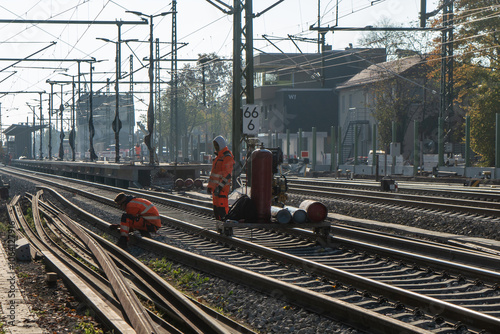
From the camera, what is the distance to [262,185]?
12469 mm

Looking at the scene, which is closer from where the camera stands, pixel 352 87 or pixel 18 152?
pixel 352 87

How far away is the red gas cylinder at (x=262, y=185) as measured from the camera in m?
12.5

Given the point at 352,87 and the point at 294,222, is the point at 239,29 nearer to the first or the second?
the point at 294,222

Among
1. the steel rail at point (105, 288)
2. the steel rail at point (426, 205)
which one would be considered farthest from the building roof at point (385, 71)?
the steel rail at point (105, 288)

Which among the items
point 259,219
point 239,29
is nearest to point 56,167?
point 239,29

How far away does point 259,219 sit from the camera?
1253cm

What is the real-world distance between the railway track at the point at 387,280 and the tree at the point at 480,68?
26.2m

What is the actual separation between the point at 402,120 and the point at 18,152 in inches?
2429

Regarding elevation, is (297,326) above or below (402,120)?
below

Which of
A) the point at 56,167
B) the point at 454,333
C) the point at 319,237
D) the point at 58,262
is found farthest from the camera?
the point at 56,167

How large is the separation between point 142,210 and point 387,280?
6.05 meters

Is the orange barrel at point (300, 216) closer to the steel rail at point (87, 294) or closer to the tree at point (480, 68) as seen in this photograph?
the steel rail at point (87, 294)

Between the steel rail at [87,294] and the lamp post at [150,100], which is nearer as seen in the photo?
the steel rail at [87,294]

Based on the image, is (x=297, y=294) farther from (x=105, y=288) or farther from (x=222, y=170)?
(x=222, y=170)
